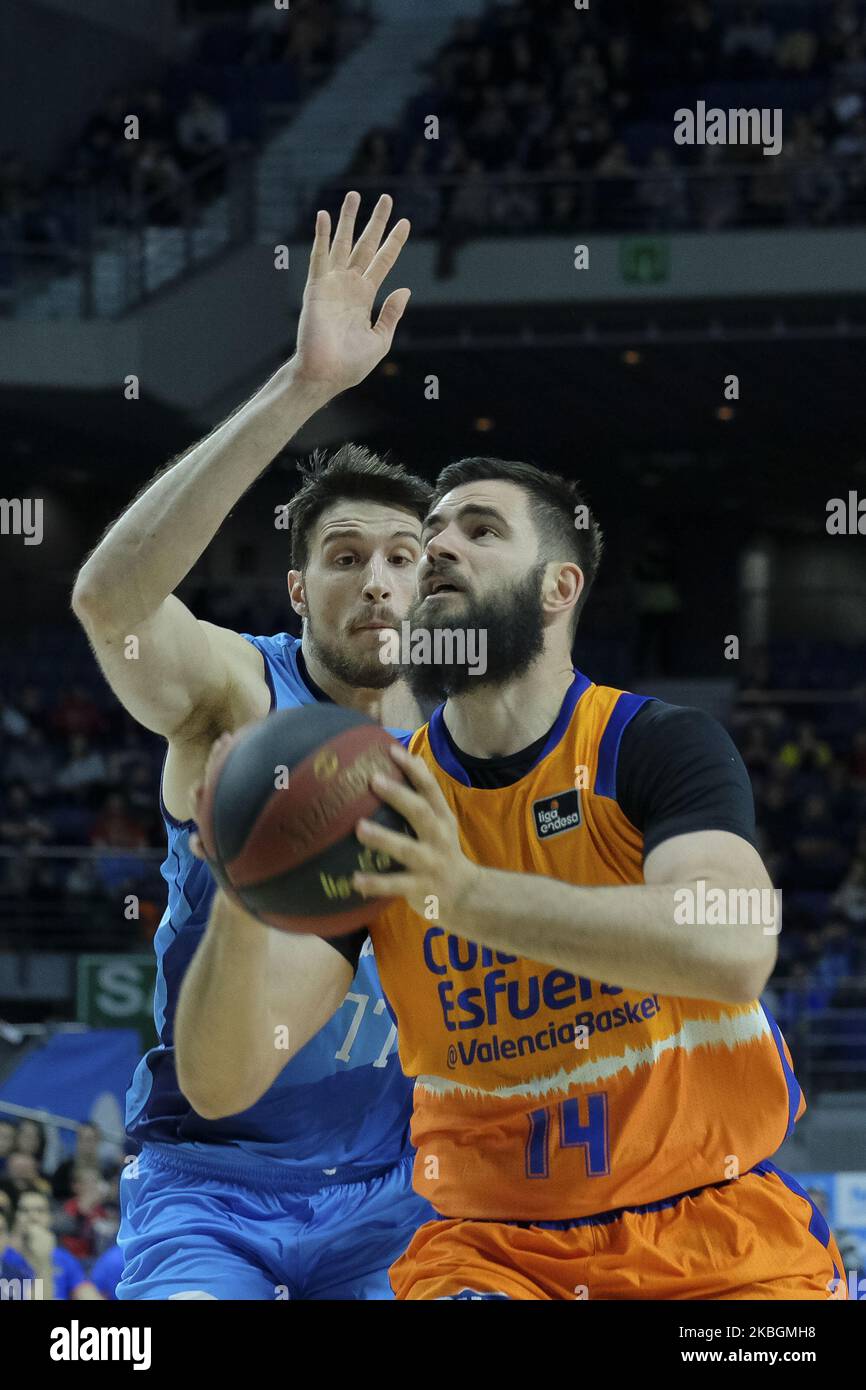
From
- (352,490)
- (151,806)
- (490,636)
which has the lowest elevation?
(490,636)

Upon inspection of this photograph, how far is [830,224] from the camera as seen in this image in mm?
12898

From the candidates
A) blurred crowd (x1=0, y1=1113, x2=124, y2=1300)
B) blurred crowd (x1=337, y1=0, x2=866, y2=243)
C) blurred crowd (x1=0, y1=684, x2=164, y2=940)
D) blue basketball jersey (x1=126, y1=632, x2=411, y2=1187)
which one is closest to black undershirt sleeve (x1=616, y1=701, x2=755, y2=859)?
blue basketball jersey (x1=126, y1=632, x2=411, y2=1187)

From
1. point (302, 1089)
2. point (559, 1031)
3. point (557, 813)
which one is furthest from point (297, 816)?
point (302, 1089)

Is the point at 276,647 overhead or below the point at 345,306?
below

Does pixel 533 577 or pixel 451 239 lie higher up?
pixel 451 239

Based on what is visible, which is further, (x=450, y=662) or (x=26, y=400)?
(x=26, y=400)

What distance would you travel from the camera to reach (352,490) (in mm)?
3818

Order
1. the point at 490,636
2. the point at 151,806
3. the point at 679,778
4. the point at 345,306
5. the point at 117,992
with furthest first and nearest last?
the point at 151,806 → the point at 117,992 → the point at 345,306 → the point at 490,636 → the point at 679,778

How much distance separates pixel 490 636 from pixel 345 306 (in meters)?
0.83

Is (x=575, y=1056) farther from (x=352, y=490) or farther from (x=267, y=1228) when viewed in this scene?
(x=352, y=490)

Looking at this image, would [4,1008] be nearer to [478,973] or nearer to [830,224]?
[830,224]

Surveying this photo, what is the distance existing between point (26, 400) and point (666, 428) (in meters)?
5.88
